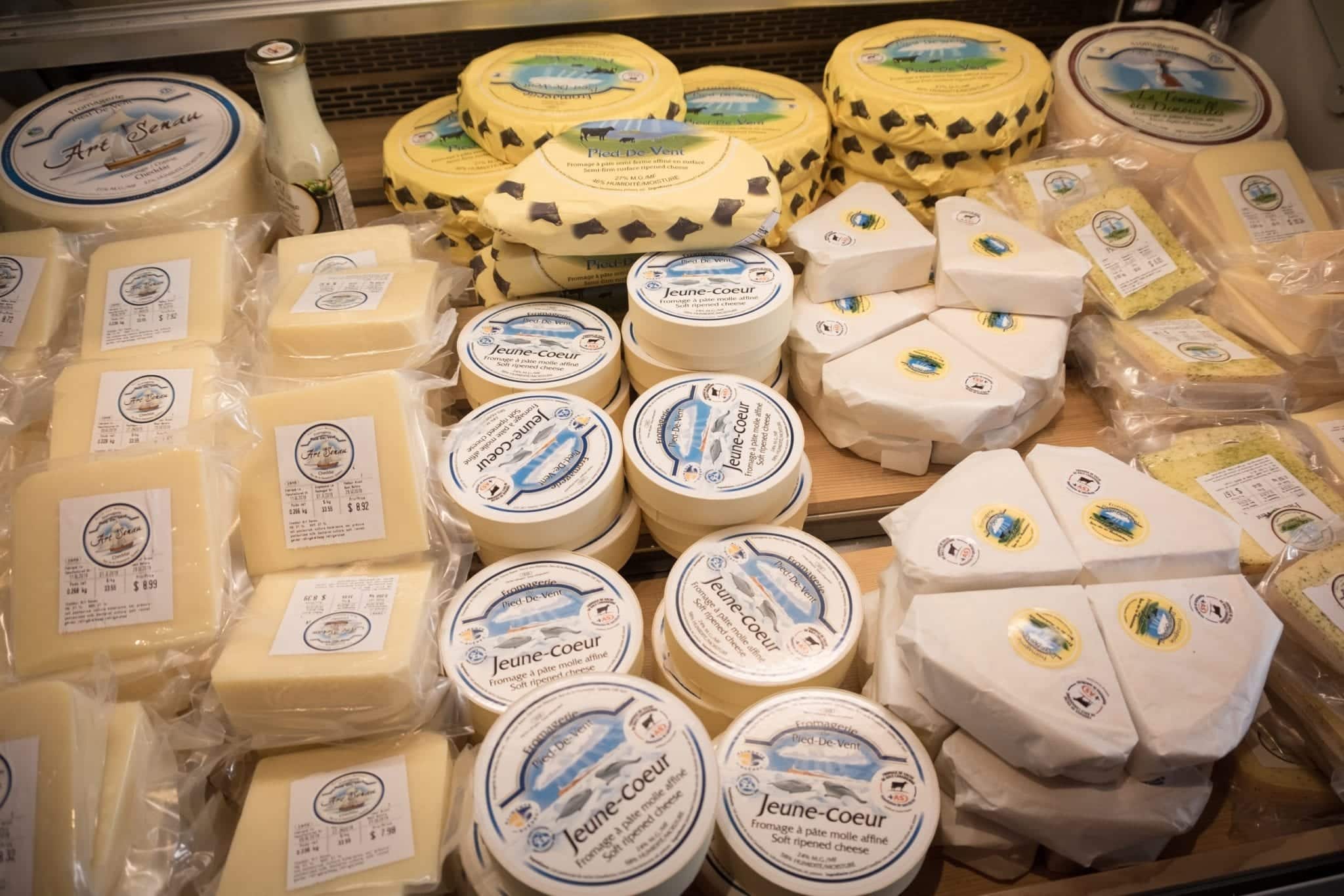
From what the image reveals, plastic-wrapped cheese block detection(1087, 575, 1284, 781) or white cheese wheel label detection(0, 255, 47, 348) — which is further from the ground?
white cheese wheel label detection(0, 255, 47, 348)

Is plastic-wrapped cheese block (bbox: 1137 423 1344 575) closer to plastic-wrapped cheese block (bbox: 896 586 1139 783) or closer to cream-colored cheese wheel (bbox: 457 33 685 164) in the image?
plastic-wrapped cheese block (bbox: 896 586 1139 783)

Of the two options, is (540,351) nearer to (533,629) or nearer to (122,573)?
(533,629)

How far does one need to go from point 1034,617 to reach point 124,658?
1.14 metres

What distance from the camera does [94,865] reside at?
3.14ft

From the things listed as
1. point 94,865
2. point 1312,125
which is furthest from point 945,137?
point 94,865

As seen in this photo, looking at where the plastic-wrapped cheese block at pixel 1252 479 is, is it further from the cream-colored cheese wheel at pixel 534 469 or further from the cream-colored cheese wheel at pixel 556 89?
the cream-colored cheese wheel at pixel 556 89

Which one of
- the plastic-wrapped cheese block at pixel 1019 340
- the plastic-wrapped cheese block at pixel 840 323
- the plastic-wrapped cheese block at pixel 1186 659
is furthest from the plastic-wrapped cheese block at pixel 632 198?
the plastic-wrapped cheese block at pixel 1186 659

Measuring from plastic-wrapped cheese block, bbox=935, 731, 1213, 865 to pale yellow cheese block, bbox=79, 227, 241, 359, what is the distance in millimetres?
1304

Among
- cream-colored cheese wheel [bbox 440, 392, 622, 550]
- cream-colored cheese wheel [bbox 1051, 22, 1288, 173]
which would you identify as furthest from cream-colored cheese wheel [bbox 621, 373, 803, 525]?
cream-colored cheese wheel [bbox 1051, 22, 1288, 173]

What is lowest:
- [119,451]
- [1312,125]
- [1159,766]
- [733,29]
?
[1159,766]

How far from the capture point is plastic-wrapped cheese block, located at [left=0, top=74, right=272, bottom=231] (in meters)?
1.60

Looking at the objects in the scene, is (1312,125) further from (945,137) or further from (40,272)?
(40,272)

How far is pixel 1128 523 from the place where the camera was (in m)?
1.26

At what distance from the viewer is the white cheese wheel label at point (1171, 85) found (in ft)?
6.10
